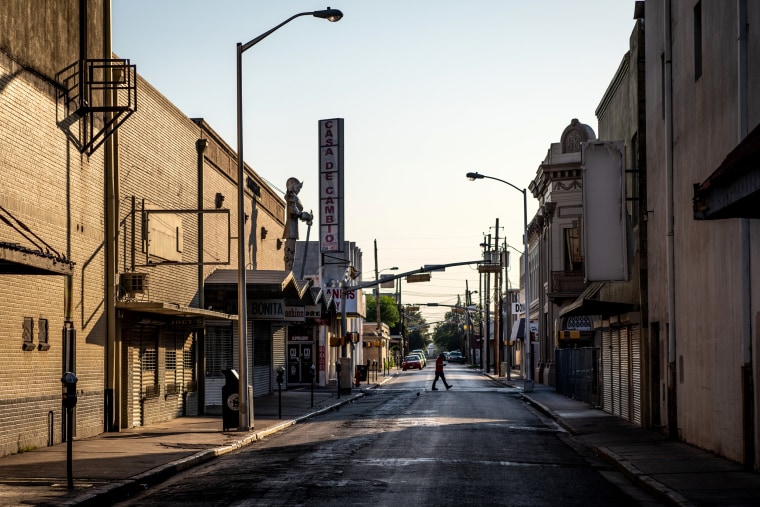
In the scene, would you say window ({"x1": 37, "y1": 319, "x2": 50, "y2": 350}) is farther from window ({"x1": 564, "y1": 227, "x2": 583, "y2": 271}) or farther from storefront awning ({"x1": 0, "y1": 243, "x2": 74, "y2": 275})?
window ({"x1": 564, "y1": 227, "x2": 583, "y2": 271})

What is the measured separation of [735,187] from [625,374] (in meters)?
17.5

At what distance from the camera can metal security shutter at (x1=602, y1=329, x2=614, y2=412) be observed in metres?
31.3

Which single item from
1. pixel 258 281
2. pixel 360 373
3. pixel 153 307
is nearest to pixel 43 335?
pixel 153 307

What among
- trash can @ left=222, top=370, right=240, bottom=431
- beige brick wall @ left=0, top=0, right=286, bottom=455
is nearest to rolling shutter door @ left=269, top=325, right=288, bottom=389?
beige brick wall @ left=0, top=0, right=286, bottom=455

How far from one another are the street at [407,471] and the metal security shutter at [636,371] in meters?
1.89

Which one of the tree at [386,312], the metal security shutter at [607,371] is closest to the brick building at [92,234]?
the metal security shutter at [607,371]

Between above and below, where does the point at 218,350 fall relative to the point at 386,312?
below

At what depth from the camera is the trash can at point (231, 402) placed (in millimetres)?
24406

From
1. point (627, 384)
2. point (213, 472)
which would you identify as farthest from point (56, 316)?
point (627, 384)

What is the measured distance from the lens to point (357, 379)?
55.4 meters

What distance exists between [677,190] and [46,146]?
39.2ft

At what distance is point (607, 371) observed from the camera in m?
31.8

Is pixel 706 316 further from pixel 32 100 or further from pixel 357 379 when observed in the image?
pixel 357 379

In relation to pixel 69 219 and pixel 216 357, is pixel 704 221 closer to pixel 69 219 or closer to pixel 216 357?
pixel 69 219
